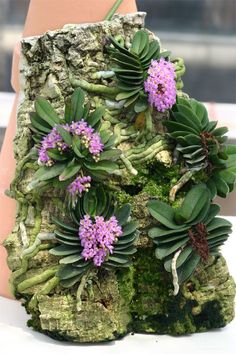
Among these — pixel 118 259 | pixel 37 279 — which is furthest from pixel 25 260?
pixel 118 259

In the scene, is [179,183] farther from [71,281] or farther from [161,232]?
[71,281]

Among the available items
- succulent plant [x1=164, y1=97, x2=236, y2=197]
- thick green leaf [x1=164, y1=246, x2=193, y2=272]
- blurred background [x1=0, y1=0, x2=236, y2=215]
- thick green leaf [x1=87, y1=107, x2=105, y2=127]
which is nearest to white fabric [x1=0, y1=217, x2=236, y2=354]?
thick green leaf [x1=164, y1=246, x2=193, y2=272]

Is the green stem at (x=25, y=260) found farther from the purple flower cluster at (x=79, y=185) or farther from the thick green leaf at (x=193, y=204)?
the thick green leaf at (x=193, y=204)

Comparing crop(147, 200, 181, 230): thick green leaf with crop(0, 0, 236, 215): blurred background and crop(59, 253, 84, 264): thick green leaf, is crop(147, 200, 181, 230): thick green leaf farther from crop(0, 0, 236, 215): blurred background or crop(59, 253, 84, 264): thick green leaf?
crop(0, 0, 236, 215): blurred background

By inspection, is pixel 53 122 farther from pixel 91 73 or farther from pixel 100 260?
pixel 100 260

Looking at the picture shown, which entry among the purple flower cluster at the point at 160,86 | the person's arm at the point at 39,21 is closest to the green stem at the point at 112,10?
the person's arm at the point at 39,21
